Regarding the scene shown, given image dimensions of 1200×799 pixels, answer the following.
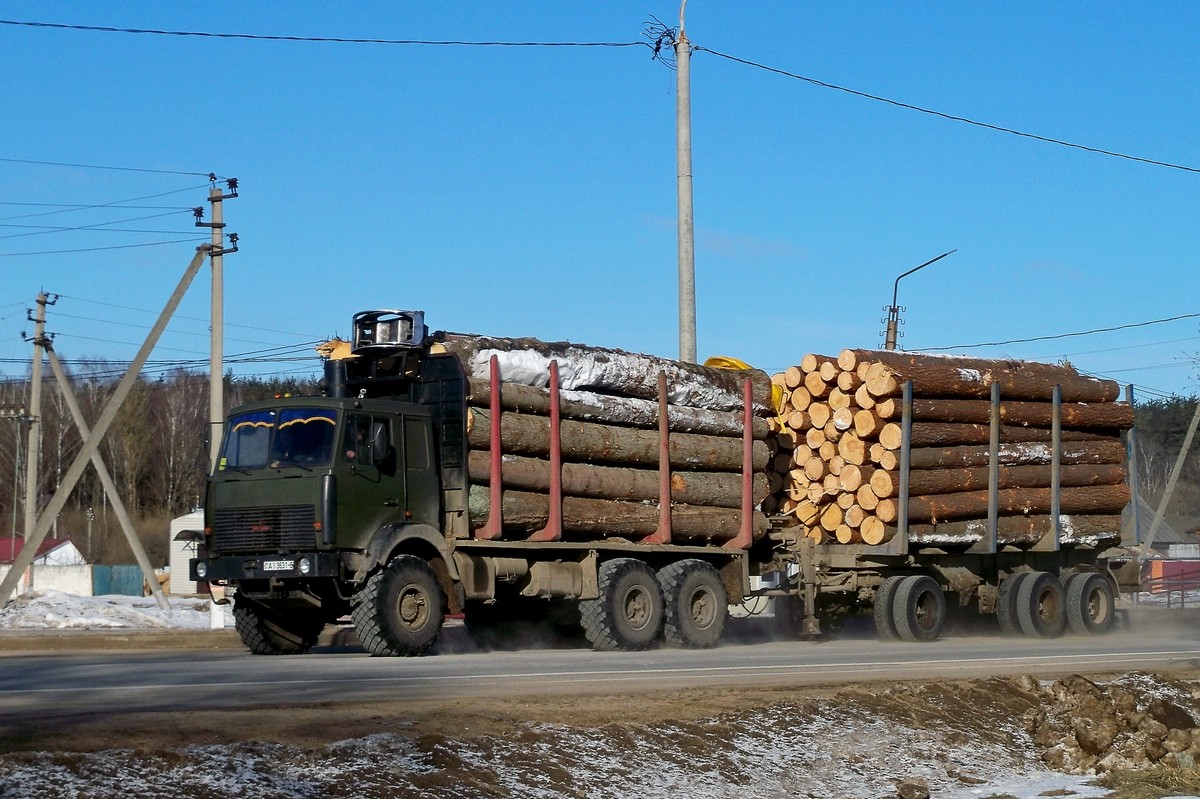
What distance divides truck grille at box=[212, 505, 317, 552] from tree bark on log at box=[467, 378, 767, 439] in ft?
8.70

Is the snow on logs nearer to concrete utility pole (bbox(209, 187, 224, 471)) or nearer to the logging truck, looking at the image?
the logging truck

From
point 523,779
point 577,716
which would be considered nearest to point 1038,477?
point 577,716

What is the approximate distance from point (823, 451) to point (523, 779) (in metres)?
12.9

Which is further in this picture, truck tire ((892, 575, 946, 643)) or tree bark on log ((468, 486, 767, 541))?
truck tire ((892, 575, 946, 643))

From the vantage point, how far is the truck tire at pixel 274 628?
16562mm

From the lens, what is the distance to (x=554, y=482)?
17.9m

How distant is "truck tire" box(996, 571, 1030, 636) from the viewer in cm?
2192


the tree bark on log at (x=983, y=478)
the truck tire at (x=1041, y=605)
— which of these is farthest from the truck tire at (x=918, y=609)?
the truck tire at (x=1041, y=605)

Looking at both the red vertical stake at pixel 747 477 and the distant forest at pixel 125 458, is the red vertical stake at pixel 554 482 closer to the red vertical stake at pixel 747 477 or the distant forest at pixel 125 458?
the red vertical stake at pixel 747 477

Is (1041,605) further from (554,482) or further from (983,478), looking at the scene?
(554,482)

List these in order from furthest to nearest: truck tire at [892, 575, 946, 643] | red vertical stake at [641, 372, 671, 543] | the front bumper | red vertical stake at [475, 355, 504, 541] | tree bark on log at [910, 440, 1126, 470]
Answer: tree bark on log at [910, 440, 1126, 470] → truck tire at [892, 575, 946, 643] → red vertical stake at [641, 372, 671, 543] → red vertical stake at [475, 355, 504, 541] → the front bumper

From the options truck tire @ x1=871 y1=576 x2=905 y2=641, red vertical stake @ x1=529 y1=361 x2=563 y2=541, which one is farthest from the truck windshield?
truck tire @ x1=871 y1=576 x2=905 y2=641

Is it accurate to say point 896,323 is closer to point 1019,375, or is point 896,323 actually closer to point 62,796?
point 1019,375

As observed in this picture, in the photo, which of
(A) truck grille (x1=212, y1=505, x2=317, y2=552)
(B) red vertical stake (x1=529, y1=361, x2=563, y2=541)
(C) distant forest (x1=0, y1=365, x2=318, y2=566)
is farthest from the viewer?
(C) distant forest (x1=0, y1=365, x2=318, y2=566)
